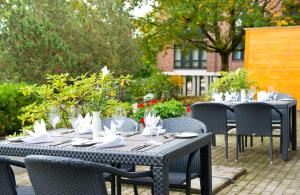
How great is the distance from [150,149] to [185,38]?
18.0 meters

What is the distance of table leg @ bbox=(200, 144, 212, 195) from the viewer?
4297 mm

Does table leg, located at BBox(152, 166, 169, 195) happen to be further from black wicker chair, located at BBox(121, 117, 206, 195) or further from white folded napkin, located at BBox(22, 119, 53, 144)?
white folded napkin, located at BBox(22, 119, 53, 144)

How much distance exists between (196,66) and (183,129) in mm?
27739

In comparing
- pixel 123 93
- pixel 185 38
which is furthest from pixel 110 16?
pixel 185 38

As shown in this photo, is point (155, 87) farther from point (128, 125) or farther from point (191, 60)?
point (128, 125)

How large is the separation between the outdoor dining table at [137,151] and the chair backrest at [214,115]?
10.5 feet

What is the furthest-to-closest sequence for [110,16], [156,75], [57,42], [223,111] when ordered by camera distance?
1. [156,75]
2. [110,16]
3. [57,42]
4. [223,111]

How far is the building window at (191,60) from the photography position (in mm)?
32125

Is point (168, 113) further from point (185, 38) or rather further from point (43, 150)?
point (185, 38)

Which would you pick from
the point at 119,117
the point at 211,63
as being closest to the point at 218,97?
the point at 119,117

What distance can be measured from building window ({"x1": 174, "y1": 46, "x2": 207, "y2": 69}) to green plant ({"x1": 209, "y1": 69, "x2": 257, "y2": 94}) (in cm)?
2280

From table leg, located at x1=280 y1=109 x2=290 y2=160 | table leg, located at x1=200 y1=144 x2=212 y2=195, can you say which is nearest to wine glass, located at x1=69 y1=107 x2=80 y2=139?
table leg, located at x1=200 y1=144 x2=212 y2=195

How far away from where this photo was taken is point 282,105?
7641mm

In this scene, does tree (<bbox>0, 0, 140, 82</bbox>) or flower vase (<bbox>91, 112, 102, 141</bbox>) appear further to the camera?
tree (<bbox>0, 0, 140, 82</bbox>)
